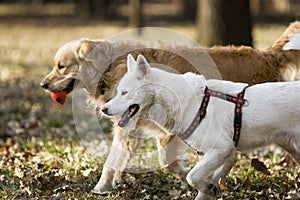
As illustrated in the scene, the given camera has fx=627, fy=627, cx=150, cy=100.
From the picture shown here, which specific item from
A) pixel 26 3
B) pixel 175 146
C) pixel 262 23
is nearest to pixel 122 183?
pixel 175 146

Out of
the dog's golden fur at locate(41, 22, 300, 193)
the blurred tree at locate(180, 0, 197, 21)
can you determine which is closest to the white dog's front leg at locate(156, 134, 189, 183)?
the dog's golden fur at locate(41, 22, 300, 193)

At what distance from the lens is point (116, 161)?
21.5 ft

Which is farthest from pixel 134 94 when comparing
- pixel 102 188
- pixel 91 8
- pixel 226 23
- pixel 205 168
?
pixel 91 8

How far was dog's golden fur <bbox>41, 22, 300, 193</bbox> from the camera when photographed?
21.6 ft

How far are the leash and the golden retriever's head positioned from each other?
1529mm

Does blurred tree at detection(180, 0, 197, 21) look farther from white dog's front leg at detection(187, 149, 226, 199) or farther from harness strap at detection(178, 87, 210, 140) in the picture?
white dog's front leg at detection(187, 149, 226, 199)

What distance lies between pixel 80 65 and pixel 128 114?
4.85 feet

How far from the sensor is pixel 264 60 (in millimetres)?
6699

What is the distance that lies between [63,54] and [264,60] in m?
2.15

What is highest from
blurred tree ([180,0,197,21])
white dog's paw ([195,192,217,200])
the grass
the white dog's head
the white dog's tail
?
the white dog's tail

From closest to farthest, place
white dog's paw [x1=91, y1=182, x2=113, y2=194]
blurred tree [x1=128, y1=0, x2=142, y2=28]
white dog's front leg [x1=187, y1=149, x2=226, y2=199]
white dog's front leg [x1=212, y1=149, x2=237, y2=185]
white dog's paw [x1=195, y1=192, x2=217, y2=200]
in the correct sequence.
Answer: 1. white dog's front leg [x1=187, y1=149, x2=226, y2=199]
2. white dog's front leg [x1=212, y1=149, x2=237, y2=185]
3. white dog's paw [x1=195, y1=192, x2=217, y2=200]
4. white dog's paw [x1=91, y1=182, x2=113, y2=194]
5. blurred tree [x1=128, y1=0, x2=142, y2=28]

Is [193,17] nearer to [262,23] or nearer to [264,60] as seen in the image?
[262,23]

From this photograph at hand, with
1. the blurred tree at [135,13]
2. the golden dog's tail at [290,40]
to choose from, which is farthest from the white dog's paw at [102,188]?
the blurred tree at [135,13]

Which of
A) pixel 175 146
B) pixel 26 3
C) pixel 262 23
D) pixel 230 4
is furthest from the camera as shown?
pixel 26 3
